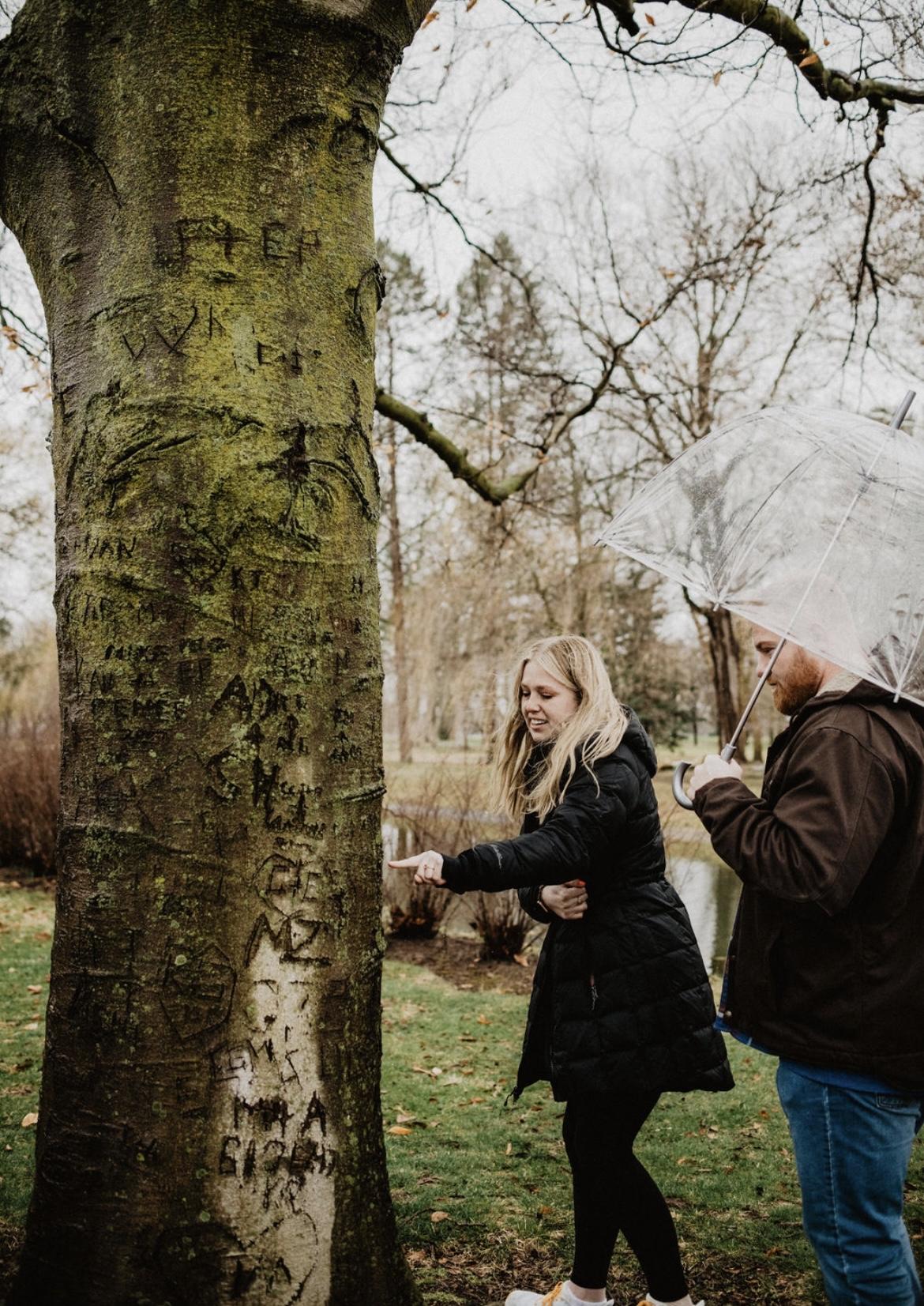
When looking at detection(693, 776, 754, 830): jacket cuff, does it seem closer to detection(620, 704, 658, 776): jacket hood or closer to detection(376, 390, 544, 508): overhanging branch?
detection(620, 704, 658, 776): jacket hood

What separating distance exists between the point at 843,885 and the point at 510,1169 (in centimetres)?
261

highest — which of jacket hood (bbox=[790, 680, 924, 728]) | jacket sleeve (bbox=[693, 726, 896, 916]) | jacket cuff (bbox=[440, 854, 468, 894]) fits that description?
jacket hood (bbox=[790, 680, 924, 728])

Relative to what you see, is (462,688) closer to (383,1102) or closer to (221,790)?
(383,1102)

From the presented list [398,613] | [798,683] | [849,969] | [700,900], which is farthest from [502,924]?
[398,613]

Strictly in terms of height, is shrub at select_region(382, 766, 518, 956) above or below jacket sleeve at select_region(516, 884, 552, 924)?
below

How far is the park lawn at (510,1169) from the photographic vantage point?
9.71 feet

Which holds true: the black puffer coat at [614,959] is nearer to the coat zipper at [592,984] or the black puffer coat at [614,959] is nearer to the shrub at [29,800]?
the coat zipper at [592,984]

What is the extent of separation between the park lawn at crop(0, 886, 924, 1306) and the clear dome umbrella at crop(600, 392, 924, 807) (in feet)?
5.25

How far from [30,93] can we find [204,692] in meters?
1.45

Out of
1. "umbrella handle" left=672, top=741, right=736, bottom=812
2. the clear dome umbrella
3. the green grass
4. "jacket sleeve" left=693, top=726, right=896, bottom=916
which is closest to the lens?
"jacket sleeve" left=693, top=726, right=896, bottom=916

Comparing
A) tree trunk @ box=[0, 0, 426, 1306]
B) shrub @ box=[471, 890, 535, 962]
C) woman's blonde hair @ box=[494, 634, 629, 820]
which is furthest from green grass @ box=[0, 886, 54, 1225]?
shrub @ box=[471, 890, 535, 962]

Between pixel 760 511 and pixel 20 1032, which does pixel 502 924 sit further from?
pixel 760 511

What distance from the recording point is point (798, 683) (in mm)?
2352

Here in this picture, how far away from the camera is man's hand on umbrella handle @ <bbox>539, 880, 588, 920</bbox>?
2.60 meters
